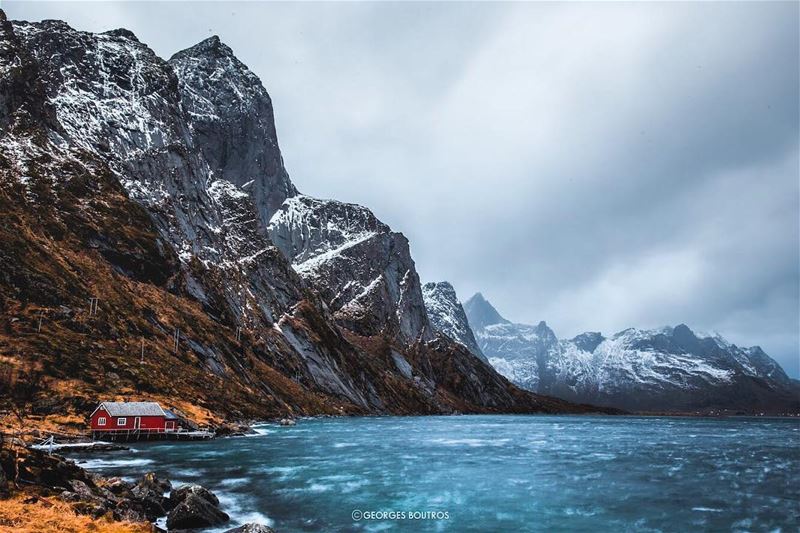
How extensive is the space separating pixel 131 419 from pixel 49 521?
64.1 meters

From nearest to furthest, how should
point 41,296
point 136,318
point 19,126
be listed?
point 41,296, point 136,318, point 19,126

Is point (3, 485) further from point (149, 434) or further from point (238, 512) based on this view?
point (149, 434)

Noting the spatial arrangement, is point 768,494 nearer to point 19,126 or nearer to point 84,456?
point 84,456

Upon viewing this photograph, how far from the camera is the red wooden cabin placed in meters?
81.8

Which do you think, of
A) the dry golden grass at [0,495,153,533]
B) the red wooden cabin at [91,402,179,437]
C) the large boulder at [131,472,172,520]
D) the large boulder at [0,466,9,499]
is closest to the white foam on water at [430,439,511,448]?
the red wooden cabin at [91,402,179,437]

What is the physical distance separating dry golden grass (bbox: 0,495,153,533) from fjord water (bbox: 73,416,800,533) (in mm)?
9933

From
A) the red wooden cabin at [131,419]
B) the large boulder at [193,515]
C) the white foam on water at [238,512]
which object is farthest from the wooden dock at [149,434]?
the large boulder at [193,515]

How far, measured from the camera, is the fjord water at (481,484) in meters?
42.7

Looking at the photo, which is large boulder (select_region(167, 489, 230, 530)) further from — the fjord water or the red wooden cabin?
the red wooden cabin

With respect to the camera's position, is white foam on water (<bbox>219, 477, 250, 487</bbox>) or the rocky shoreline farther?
white foam on water (<bbox>219, 477, 250, 487</bbox>)

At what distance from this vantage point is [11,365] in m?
85.6

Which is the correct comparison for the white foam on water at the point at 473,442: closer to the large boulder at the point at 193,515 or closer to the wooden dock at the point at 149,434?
the wooden dock at the point at 149,434

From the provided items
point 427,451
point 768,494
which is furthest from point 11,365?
point 768,494

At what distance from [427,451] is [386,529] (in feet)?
158
